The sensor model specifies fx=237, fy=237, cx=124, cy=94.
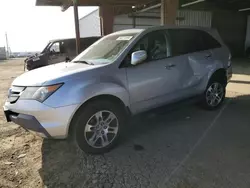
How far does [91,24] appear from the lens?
22.8 meters

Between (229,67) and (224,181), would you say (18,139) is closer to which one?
(224,181)

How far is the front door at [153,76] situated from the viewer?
3.79 metres

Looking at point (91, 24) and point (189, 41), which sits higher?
point (91, 24)

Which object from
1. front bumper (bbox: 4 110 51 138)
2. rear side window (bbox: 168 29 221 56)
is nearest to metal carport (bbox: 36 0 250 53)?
rear side window (bbox: 168 29 221 56)

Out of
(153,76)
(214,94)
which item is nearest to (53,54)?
(214,94)

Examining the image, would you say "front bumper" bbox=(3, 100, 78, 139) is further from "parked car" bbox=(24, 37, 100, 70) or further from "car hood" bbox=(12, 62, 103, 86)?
"parked car" bbox=(24, 37, 100, 70)

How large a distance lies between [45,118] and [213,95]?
12.3 ft

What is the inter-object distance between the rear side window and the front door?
21cm

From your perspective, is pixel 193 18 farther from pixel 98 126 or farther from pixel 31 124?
pixel 31 124

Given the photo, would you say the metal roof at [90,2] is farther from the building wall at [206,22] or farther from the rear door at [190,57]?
the rear door at [190,57]

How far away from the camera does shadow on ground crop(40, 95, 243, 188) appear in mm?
2902

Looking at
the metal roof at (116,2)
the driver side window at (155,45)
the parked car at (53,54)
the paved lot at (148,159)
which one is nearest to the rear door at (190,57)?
the driver side window at (155,45)

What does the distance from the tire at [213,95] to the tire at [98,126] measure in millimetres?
2334

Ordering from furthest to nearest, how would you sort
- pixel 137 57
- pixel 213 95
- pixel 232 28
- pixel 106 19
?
pixel 232 28 < pixel 106 19 < pixel 213 95 < pixel 137 57
